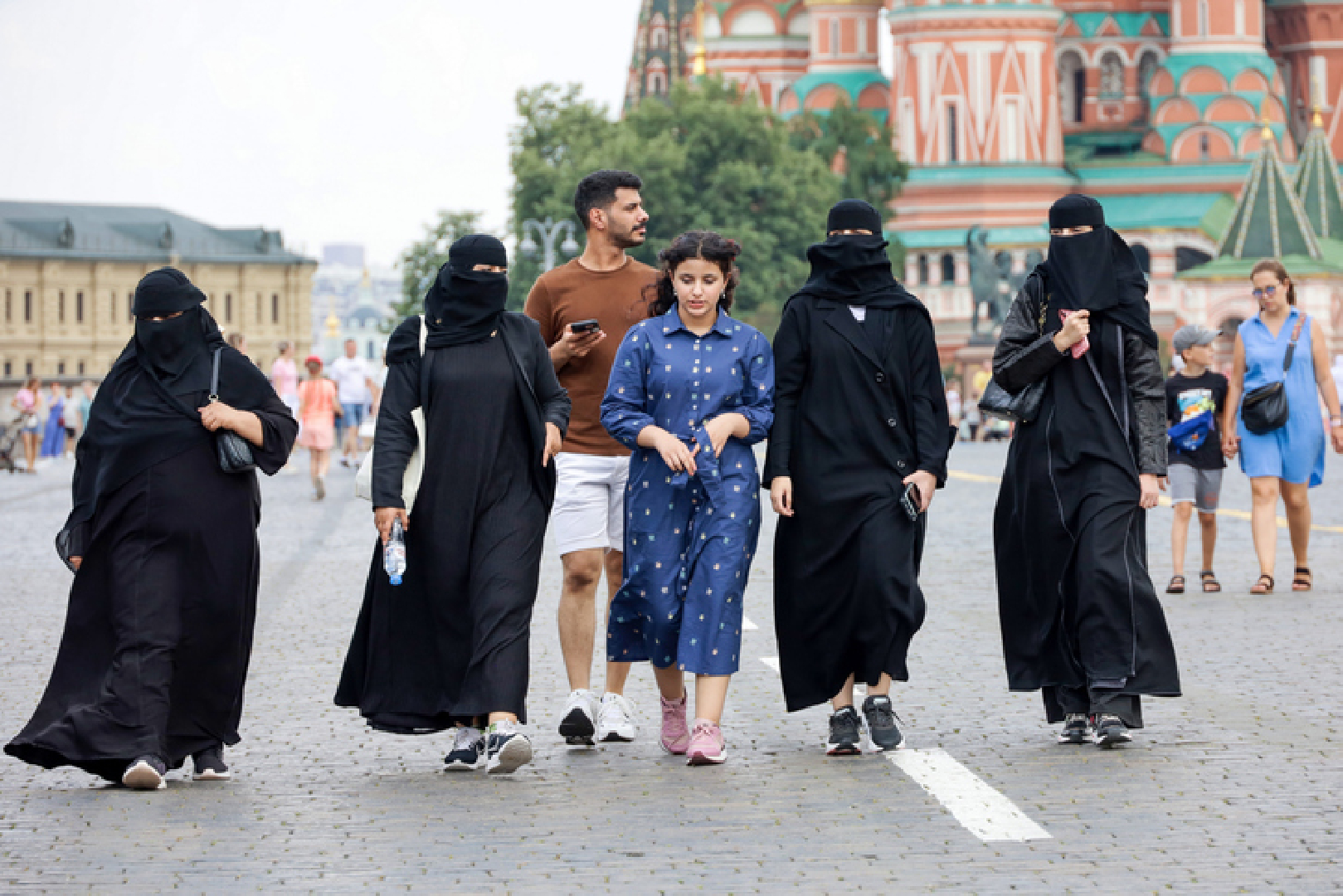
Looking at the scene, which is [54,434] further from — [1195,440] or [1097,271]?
[1097,271]

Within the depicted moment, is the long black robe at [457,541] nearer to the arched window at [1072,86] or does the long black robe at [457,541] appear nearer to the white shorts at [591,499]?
the white shorts at [591,499]

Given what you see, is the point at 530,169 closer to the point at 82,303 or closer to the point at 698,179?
the point at 698,179

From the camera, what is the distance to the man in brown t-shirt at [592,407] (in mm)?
8555

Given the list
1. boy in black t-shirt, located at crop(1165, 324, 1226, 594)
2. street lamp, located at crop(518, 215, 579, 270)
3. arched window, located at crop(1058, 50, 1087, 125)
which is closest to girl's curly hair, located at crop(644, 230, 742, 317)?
boy in black t-shirt, located at crop(1165, 324, 1226, 594)

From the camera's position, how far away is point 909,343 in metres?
8.18

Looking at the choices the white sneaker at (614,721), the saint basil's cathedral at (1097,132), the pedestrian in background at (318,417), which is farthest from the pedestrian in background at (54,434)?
the saint basil's cathedral at (1097,132)

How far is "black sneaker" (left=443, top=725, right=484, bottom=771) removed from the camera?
25.6ft

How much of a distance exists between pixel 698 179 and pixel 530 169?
18.5 feet

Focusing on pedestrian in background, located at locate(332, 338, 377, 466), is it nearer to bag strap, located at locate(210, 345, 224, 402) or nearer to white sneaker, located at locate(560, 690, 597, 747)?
white sneaker, located at locate(560, 690, 597, 747)

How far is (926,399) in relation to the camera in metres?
8.16

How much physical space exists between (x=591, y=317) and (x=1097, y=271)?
5.72 ft

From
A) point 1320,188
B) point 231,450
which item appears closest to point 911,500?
point 231,450

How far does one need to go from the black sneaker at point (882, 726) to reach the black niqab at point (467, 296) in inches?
65.4

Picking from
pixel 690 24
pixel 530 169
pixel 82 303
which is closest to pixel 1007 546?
pixel 530 169
